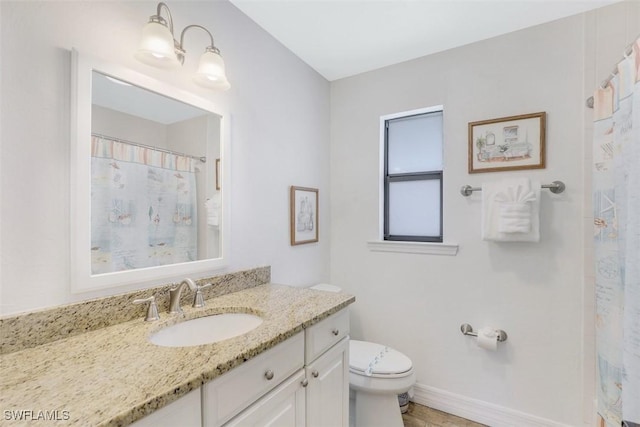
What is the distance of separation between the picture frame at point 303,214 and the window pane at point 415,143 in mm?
676

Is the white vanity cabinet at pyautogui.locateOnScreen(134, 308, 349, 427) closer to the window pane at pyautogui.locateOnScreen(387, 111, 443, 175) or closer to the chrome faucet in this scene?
the chrome faucet

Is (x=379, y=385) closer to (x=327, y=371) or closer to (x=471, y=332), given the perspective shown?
(x=327, y=371)

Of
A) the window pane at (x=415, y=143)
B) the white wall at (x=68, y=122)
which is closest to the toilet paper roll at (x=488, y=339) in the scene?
the window pane at (x=415, y=143)

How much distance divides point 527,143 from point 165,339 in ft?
6.95

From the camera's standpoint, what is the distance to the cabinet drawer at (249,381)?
79 centimetres

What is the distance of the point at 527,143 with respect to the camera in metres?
1.78

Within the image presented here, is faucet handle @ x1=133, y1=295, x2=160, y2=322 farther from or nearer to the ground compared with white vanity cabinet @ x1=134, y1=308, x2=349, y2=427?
farther from the ground

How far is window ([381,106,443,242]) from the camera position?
2164mm

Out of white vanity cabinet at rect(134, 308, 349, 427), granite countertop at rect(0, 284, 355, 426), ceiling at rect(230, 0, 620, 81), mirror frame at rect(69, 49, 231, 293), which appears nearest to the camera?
granite countertop at rect(0, 284, 355, 426)

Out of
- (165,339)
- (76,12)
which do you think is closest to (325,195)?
(165,339)

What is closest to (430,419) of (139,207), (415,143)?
(415,143)

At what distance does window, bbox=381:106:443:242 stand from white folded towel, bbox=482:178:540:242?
410 mm

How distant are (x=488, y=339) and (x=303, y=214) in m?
1.40

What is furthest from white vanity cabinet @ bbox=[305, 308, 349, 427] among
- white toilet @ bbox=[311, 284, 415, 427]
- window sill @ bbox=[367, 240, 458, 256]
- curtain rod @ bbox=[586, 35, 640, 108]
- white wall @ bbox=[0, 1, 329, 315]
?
curtain rod @ bbox=[586, 35, 640, 108]
